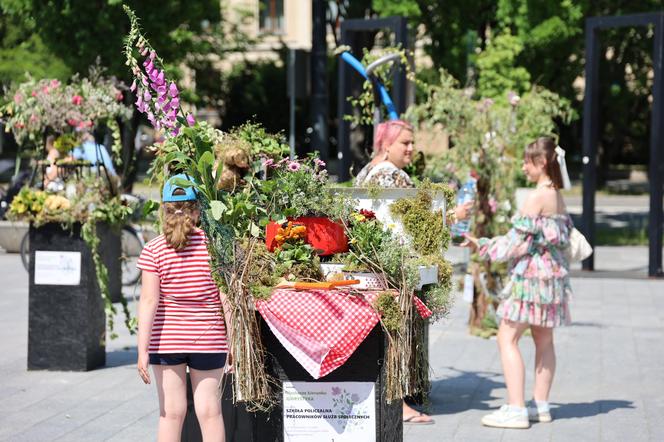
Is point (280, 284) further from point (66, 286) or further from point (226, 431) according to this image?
point (66, 286)

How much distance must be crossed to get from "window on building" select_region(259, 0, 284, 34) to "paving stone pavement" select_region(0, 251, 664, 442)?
130 ft

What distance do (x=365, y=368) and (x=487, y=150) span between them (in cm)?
542

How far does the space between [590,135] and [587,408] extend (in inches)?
308

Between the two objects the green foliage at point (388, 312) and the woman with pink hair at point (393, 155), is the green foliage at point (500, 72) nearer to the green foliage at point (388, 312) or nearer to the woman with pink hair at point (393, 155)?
the woman with pink hair at point (393, 155)

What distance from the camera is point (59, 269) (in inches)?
338

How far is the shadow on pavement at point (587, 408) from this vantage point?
745 centimetres

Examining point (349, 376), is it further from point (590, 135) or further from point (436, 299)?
point (590, 135)

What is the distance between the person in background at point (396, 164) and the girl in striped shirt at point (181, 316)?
83.5 inches

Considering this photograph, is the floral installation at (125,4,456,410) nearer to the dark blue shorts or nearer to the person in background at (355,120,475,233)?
the dark blue shorts

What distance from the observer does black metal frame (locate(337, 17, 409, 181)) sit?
12.9 metres

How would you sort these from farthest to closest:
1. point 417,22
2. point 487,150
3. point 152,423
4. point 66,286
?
point 417,22, point 487,150, point 66,286, point 152,423

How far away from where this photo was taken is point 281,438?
5.00 m

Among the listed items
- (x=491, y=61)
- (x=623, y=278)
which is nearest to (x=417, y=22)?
(x=491, y=61)

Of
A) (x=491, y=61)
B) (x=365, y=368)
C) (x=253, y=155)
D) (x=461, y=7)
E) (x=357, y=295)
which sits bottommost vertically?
(x=365, y=368)
